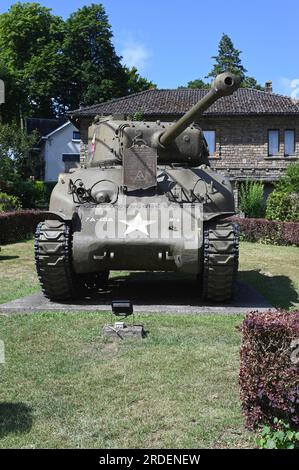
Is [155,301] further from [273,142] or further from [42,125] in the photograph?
[42,125]

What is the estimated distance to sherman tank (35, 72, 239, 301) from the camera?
806 centimetres

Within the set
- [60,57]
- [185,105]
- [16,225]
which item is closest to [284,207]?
[16,225]

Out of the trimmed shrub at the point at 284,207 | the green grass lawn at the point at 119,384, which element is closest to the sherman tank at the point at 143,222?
the green grass lawn at the point at 119,384

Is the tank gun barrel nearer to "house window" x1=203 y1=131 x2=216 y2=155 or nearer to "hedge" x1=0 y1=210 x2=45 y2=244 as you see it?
"hedge" x1=0 y1=210 x2=45 y2=244

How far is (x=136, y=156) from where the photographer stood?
891cm

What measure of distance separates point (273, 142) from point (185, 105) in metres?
4.73

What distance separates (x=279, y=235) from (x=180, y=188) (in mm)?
11696

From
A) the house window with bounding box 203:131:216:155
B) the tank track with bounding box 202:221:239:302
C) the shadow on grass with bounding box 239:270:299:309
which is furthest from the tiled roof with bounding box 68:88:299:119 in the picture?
the tank track with bounding box 202:221:239:302

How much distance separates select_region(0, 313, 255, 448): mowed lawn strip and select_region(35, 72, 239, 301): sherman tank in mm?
944

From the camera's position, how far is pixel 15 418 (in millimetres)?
4441

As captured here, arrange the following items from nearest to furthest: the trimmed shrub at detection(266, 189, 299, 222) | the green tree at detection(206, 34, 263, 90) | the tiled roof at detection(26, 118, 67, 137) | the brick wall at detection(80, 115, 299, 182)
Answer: the trimmed shrub at detection(266, 189, 299, 222), the brick wall at detection(80, 115, 299, 182), the tiled roof at detection(26, 118, 67, 137), the green tree at detection(206, 34, 263, 90)

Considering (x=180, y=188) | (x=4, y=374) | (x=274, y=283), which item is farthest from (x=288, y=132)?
(x=4, y=374)

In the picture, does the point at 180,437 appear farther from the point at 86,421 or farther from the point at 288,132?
the point at 288,132

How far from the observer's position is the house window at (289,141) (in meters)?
31.5
